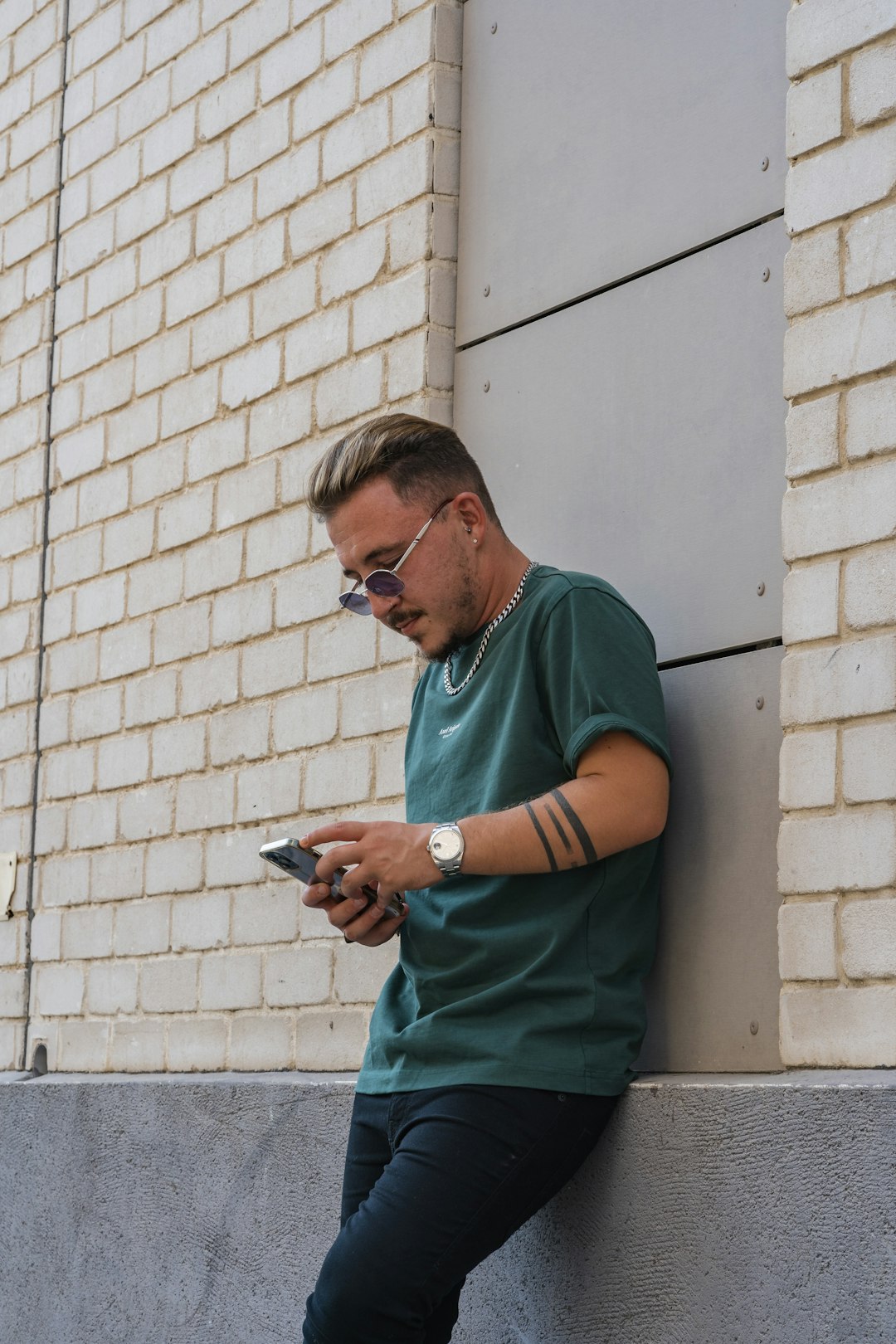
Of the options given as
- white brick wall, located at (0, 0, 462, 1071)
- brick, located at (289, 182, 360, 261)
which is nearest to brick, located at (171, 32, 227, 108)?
white brick wall, located at (0, 0, 462, 1071)

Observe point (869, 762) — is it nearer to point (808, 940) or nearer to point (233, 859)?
point (808, 940)

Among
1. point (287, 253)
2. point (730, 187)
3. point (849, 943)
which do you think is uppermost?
point (287, 253)

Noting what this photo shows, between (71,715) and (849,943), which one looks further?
(71,715)

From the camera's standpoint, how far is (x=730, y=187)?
3.58 m

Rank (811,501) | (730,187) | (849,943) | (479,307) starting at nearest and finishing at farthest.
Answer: (849,943) < (811,501) < (730,187) < (479,307)

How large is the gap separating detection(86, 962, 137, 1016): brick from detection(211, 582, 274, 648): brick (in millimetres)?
1017

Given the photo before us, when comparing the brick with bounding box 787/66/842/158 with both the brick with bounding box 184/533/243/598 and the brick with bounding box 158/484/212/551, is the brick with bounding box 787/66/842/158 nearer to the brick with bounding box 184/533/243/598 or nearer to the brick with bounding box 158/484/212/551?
the brick with bounding box 184/533/243/598

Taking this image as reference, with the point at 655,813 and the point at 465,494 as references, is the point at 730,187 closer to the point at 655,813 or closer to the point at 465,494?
the point at 465,494

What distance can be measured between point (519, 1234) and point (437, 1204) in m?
0.69

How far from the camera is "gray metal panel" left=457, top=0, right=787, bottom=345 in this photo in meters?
3.56

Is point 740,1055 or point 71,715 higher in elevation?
point 71,715

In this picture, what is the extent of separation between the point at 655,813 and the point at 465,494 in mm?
698

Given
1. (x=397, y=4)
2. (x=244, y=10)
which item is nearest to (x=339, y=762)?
(x=397, y=4)

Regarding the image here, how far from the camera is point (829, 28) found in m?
3.27
